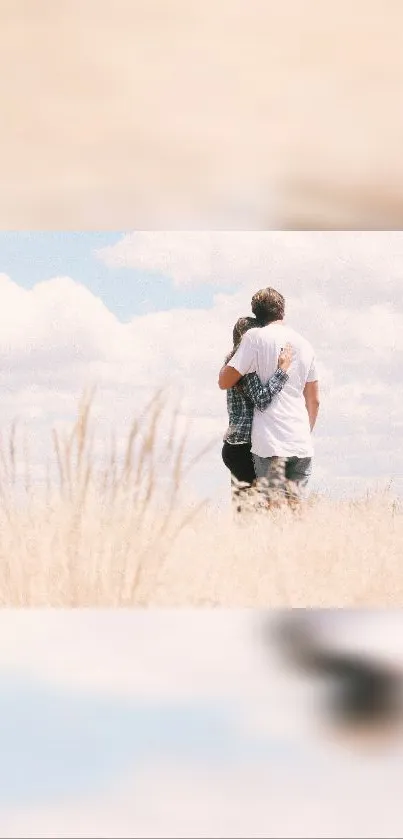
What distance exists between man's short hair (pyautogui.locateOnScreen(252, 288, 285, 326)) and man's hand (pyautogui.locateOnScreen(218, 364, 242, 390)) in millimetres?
190

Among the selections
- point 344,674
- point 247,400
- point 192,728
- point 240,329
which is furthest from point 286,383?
point 192,728

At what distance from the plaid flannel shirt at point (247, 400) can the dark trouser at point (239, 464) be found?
2 cm

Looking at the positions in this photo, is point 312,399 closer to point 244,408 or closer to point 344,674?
point 244,408

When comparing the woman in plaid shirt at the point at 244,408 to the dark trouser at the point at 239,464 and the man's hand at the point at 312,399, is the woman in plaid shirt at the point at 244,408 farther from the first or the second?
the man's hand at the point at 312,399

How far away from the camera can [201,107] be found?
Answer: 1607 mm

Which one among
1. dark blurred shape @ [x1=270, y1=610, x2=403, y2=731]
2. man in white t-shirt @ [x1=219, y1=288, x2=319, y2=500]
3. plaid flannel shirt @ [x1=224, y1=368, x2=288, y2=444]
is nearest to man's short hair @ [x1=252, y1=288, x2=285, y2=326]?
man in white t-shirt @ [x1=219, y1=288, x2=319, y2=500]

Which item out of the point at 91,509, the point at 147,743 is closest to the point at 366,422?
the point at 91,509

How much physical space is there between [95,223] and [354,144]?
94cm

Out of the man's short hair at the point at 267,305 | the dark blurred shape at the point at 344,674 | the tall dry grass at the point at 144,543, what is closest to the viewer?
the dark blurred shape at the point at 344,674

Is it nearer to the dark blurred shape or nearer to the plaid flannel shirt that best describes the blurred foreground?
the dark blurred shape

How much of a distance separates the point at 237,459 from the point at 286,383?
31cm

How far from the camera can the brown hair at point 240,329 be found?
2959 millimetres

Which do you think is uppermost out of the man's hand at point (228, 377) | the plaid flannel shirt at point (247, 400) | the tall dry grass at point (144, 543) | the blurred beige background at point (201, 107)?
the blurred beige background at point (201, 107)

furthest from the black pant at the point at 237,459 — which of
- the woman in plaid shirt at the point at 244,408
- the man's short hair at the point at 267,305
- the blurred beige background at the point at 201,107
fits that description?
the blurred beige background at the point at 201,107
